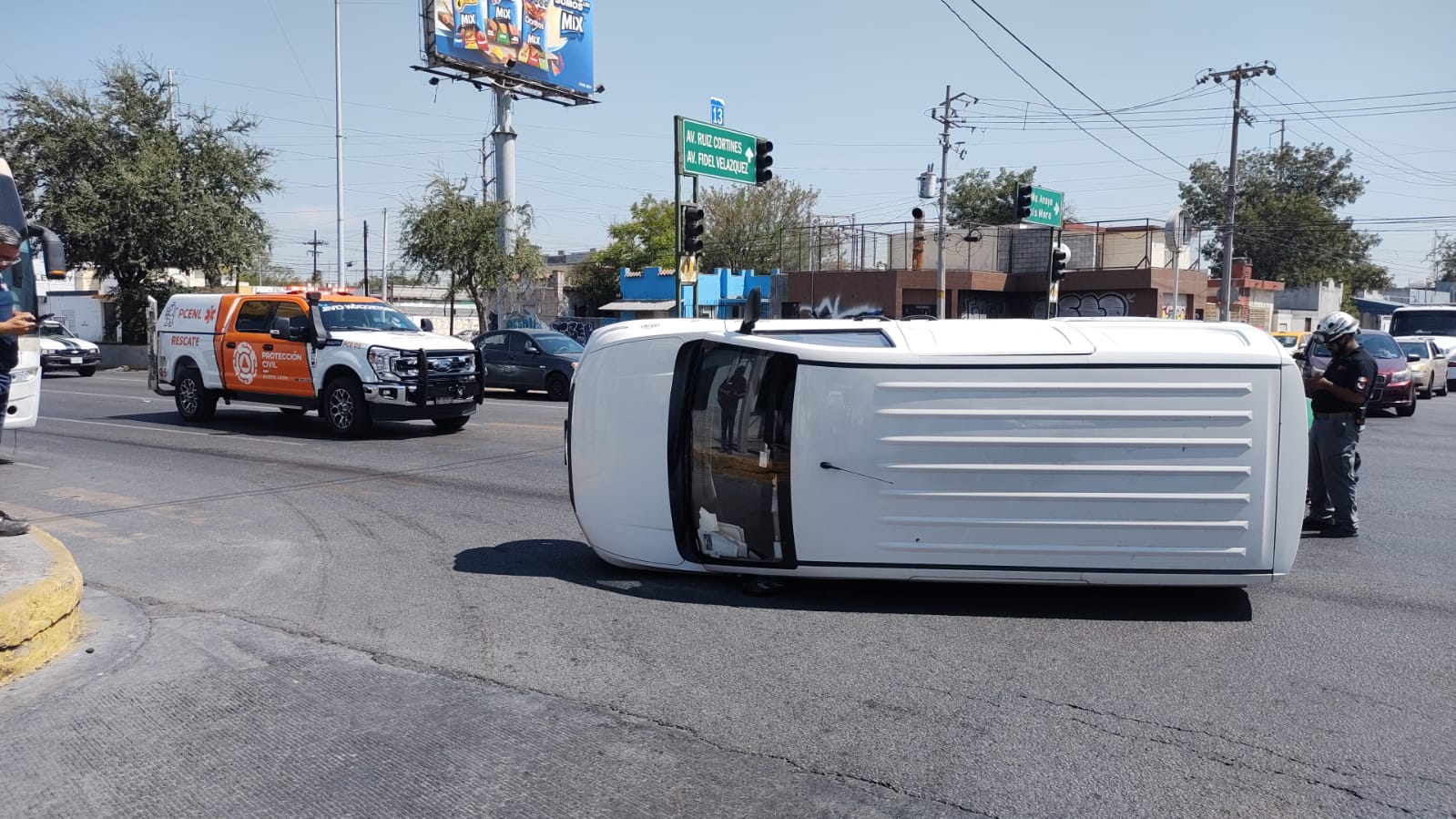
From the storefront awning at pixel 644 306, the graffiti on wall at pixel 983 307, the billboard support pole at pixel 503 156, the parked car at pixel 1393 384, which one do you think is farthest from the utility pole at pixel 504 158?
the parked car at pixel 1393 384

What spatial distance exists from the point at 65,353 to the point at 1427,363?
36.3m

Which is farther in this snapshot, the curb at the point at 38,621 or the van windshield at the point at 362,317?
the van windshield at the point at 362,317

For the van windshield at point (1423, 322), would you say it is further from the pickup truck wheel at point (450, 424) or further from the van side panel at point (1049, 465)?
the van side panel at point (1049, 465)

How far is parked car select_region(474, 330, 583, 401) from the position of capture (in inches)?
901

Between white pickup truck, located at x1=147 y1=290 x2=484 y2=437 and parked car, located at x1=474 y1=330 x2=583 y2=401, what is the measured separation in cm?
636

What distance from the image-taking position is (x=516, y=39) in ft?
131

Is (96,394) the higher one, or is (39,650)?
(96,394)

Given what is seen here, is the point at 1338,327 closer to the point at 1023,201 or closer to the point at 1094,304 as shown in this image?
the point at 1023,201

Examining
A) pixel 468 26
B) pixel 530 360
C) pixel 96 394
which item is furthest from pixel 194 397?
pixel 468 26

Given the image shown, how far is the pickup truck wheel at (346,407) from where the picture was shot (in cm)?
1495

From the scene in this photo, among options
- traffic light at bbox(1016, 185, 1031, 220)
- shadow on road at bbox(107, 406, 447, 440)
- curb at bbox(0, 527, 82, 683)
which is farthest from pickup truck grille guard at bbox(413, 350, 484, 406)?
traffic light at bbox(1016, 185, 1031, 220)

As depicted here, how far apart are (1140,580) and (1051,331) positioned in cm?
158

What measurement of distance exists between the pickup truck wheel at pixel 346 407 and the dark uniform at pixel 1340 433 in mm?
11698

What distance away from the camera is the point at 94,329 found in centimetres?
4316
